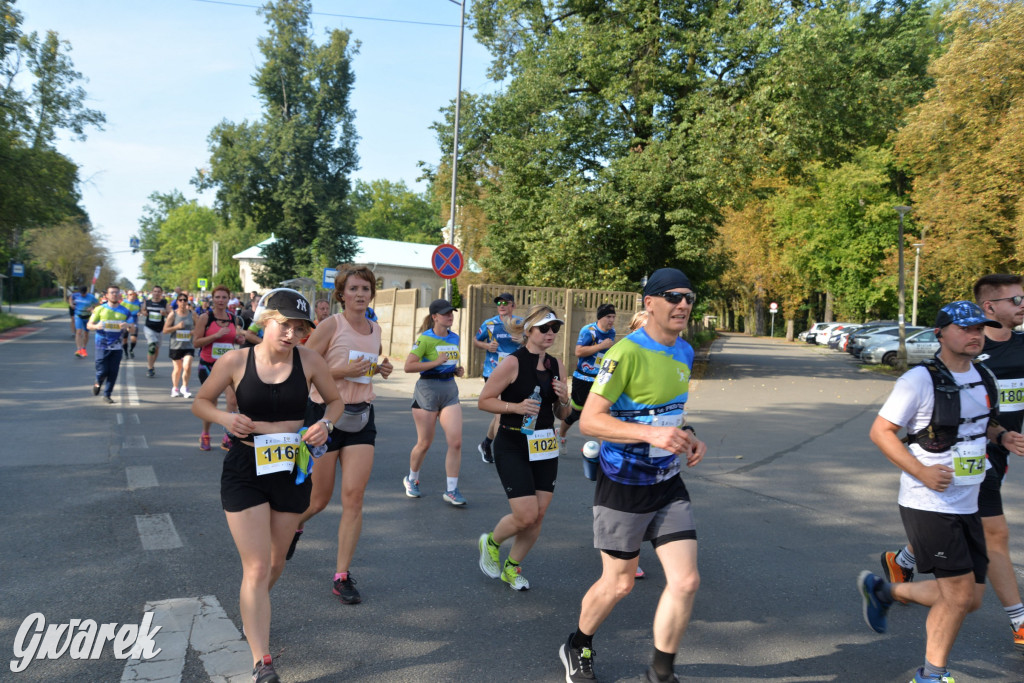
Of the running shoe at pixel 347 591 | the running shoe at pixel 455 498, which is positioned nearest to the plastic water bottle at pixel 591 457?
the running shoe at pixel 455 498

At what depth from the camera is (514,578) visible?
491 centimetres

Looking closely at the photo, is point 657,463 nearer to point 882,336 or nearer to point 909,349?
point 909,349

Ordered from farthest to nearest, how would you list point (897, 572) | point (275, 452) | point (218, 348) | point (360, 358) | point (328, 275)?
point (328, 275) → point (218, 348) → point (360, 358) → point (897, 572) → point (275, 452)

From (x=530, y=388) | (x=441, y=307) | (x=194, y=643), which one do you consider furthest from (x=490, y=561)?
(x=441, y=307)

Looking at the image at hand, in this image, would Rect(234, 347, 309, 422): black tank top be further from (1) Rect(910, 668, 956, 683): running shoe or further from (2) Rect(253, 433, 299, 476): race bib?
(1) Rect(910, 668, 956, 683): running shoe

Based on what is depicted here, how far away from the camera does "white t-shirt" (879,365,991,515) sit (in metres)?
3.62

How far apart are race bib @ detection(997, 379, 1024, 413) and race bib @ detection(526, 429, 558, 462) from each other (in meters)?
2.63

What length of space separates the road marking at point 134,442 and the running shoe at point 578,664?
23.7 ft

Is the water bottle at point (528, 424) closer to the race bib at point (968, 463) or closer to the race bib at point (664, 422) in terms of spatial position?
the race bib at point (664, 422)

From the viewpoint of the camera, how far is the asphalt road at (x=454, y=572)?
3887 millimetres

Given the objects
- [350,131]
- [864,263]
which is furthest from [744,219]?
[350,131]

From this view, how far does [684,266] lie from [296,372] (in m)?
20.3

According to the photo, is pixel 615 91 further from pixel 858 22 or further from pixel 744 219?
pixel 744 219

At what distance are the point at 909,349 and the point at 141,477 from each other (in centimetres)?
2782
